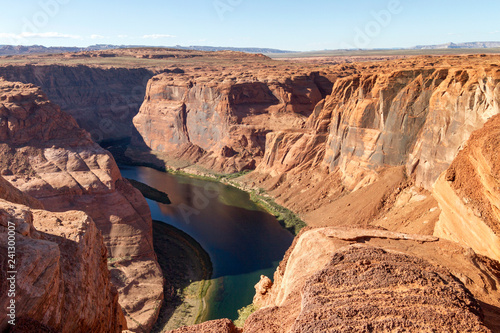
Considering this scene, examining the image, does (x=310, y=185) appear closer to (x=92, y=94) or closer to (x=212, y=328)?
(x=212, y=328)

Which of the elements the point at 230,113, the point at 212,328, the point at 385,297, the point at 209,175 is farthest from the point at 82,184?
the point at 230,113

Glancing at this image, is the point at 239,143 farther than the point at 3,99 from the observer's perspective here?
Yes

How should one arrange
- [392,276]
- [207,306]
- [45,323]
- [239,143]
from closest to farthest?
[392,276], [45,323], [207,306], [239,143]

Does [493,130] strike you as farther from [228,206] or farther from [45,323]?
[228,206]

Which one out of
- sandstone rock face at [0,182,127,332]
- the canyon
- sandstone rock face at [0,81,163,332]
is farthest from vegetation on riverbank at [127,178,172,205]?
sandstone rock face at [0,182,127,332]

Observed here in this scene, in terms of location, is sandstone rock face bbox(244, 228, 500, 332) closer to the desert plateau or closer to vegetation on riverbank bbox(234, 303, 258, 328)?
the desert plateau

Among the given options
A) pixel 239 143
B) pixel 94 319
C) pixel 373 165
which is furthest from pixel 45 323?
pixel 239 143
